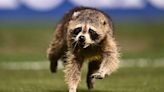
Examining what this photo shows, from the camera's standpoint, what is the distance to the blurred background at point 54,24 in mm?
26625

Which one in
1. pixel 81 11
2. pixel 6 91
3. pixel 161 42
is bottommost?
pixel 6 91

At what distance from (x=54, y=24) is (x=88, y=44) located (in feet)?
51.3

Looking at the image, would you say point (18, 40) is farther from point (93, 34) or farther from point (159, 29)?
point (93, 34)

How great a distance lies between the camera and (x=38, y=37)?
94.8 feet

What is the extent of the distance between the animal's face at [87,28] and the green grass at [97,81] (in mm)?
1839

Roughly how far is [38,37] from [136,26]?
396cm

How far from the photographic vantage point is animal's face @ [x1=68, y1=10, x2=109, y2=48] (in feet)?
41.0

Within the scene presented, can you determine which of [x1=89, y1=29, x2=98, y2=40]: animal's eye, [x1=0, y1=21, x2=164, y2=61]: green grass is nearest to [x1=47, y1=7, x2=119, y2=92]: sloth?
[x1=89, y1=29, x2=98, y2=40]: animal's eye

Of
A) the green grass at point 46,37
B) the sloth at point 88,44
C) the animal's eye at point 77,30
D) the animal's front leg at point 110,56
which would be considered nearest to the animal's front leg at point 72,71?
the sloth at point 88,44

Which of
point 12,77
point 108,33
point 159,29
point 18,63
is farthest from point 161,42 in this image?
point 108,33

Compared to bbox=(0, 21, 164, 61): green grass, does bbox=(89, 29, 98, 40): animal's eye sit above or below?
below

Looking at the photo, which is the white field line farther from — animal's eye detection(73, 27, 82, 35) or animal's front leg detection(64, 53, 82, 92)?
animal's eye detection(73, 27, 82, 35)

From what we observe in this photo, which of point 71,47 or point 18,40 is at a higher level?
point 18,40

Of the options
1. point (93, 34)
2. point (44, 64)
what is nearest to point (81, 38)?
point (93, 34)
